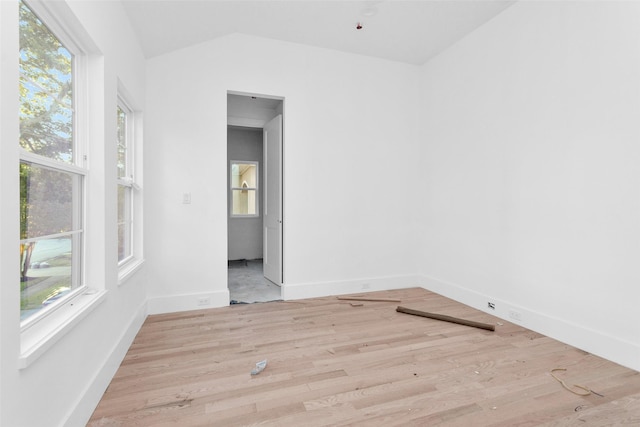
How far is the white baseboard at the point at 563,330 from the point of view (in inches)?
88.9

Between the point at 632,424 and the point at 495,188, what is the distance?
7.14ft

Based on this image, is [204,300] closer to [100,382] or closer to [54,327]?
[100,382]

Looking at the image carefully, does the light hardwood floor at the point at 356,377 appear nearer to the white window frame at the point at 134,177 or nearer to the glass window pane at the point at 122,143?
the white window frame at the point at 134,177

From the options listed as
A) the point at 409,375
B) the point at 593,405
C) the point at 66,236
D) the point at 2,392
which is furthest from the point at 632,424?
the point at 66,236

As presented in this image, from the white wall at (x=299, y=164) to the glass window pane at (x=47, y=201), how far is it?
1600mm

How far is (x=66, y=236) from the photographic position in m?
1.69

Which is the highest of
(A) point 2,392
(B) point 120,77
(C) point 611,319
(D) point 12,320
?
(B) point 120,77

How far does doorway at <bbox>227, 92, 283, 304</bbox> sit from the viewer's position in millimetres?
4215

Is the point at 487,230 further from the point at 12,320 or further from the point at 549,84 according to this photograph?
the point at 12,320

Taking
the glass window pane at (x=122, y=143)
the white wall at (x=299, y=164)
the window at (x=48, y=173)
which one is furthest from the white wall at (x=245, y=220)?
the window at (x=48, y=173)

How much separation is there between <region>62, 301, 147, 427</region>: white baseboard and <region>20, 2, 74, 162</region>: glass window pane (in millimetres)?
1233

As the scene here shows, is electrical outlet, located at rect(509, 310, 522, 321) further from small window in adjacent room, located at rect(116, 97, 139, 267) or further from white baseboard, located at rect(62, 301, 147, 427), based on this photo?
small window in adjacent room, located at rect(116, 97, 139, 267)

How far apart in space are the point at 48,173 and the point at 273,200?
2.99 metres

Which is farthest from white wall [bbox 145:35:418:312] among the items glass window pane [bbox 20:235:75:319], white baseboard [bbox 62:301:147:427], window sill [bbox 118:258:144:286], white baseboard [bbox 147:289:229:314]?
glass window pane [bbox 20:235:75:319]
